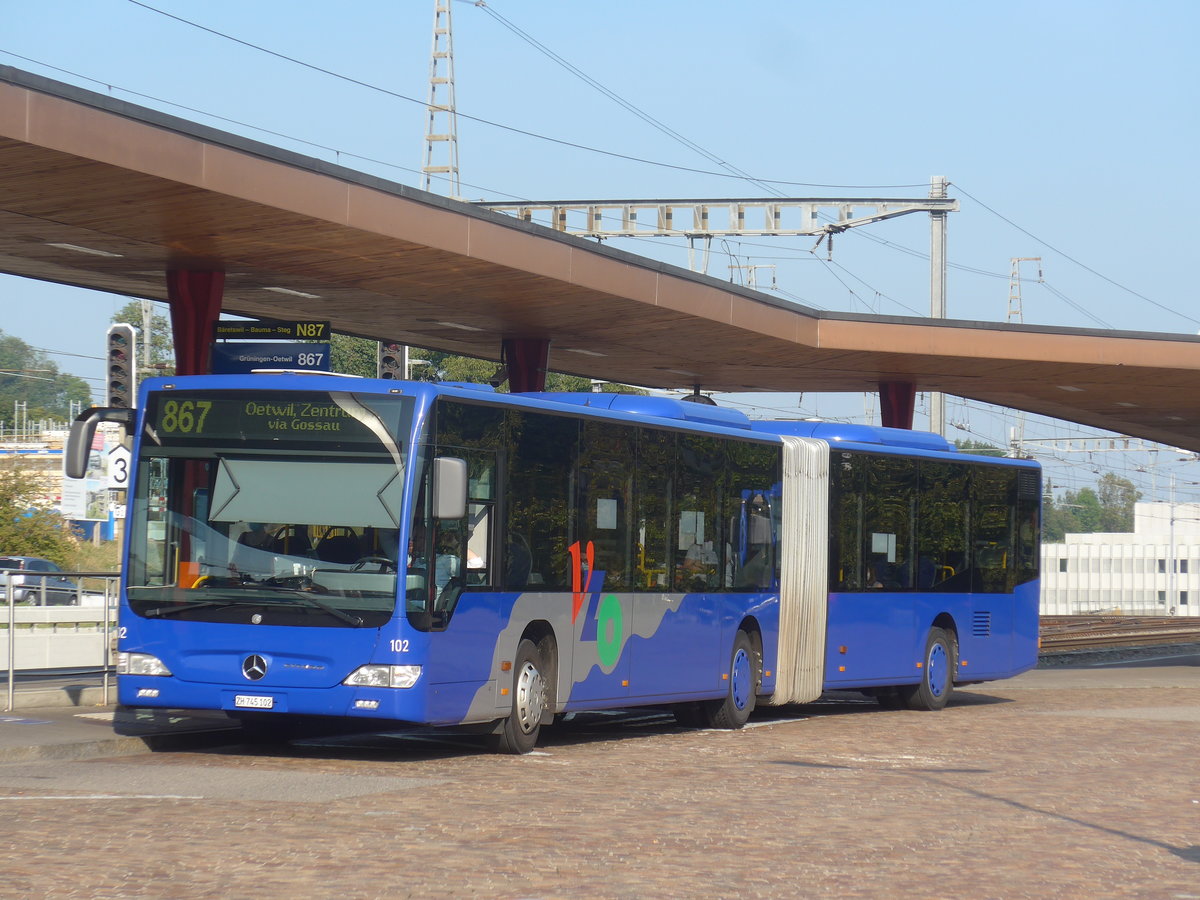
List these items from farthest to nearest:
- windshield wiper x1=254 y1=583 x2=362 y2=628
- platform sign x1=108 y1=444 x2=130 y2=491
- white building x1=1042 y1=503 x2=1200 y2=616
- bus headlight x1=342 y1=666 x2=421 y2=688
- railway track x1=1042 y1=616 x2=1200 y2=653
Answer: white building x1=1042 y1=503 x2=1200 y2=616 < railway track x1=1042 y1=616 x2=1200 y2=653 < platform sign x1=108 y1=444 x2=130 y2=491 < windshield wiper x1=254 y1=583 x2=362 y2=628 < bus headlight x1=342 y1=666 x2=421 y2=688

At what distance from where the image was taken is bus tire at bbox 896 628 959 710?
70.1 ft

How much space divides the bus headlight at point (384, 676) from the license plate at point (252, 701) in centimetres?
63

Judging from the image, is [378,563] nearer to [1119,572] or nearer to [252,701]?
[252,701]

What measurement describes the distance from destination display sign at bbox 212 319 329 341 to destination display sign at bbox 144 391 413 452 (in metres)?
6.18

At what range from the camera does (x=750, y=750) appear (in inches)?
599

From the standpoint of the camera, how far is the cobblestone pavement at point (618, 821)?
320 inches

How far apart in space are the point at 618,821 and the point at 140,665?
15.6 ft

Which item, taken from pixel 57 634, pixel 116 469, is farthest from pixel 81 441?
pixel 57 634

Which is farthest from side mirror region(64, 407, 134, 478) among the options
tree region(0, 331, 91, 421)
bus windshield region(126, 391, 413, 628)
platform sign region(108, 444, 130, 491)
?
tree region(0, 331, 91, 421)

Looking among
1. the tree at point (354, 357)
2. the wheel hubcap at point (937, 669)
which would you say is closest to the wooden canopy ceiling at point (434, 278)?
the wheel hubcap at point (937, 669)

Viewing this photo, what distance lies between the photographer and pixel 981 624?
22594 millimetres

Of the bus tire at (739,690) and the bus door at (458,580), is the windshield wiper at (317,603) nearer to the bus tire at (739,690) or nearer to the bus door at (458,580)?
the bus door at (458,580)

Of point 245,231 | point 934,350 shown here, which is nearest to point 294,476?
point 245,231

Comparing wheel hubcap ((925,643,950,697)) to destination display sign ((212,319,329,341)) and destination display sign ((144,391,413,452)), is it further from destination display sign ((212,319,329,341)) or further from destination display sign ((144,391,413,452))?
destination display sign ((144,391,413,452))
